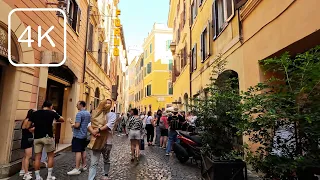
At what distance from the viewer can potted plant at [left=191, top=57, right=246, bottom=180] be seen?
3.71 meters

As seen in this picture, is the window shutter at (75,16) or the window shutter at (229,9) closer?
the window shutter at (229,9)

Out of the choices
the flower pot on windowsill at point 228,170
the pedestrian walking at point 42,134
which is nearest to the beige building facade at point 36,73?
the pedestrian walking at point 42,134

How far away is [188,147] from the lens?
624cm

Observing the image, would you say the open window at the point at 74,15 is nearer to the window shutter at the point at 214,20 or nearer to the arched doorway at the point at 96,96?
the arched doorway at the point at 96,96

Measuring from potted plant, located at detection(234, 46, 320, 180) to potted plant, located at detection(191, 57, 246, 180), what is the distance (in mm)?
933

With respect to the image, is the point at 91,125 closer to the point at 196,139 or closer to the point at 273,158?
the point at 196,139

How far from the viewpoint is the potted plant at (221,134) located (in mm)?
3711

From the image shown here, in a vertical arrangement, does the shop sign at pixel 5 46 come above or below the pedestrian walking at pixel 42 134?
above

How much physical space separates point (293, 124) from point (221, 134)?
5.34 feet

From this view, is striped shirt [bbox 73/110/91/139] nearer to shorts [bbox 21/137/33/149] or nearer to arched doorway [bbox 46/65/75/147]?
shorts [bbox 21/137/33/149]

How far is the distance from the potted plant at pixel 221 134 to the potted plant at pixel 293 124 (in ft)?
3.06

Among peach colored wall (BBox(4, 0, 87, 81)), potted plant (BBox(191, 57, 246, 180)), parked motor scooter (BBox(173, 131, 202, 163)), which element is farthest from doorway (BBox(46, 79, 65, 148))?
potted plant (BBox(191, 57, 246, 180))

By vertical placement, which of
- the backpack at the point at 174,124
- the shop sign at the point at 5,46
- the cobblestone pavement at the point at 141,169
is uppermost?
the shop sign at the point at 5,46

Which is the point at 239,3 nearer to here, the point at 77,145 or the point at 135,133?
the point at 135,133
